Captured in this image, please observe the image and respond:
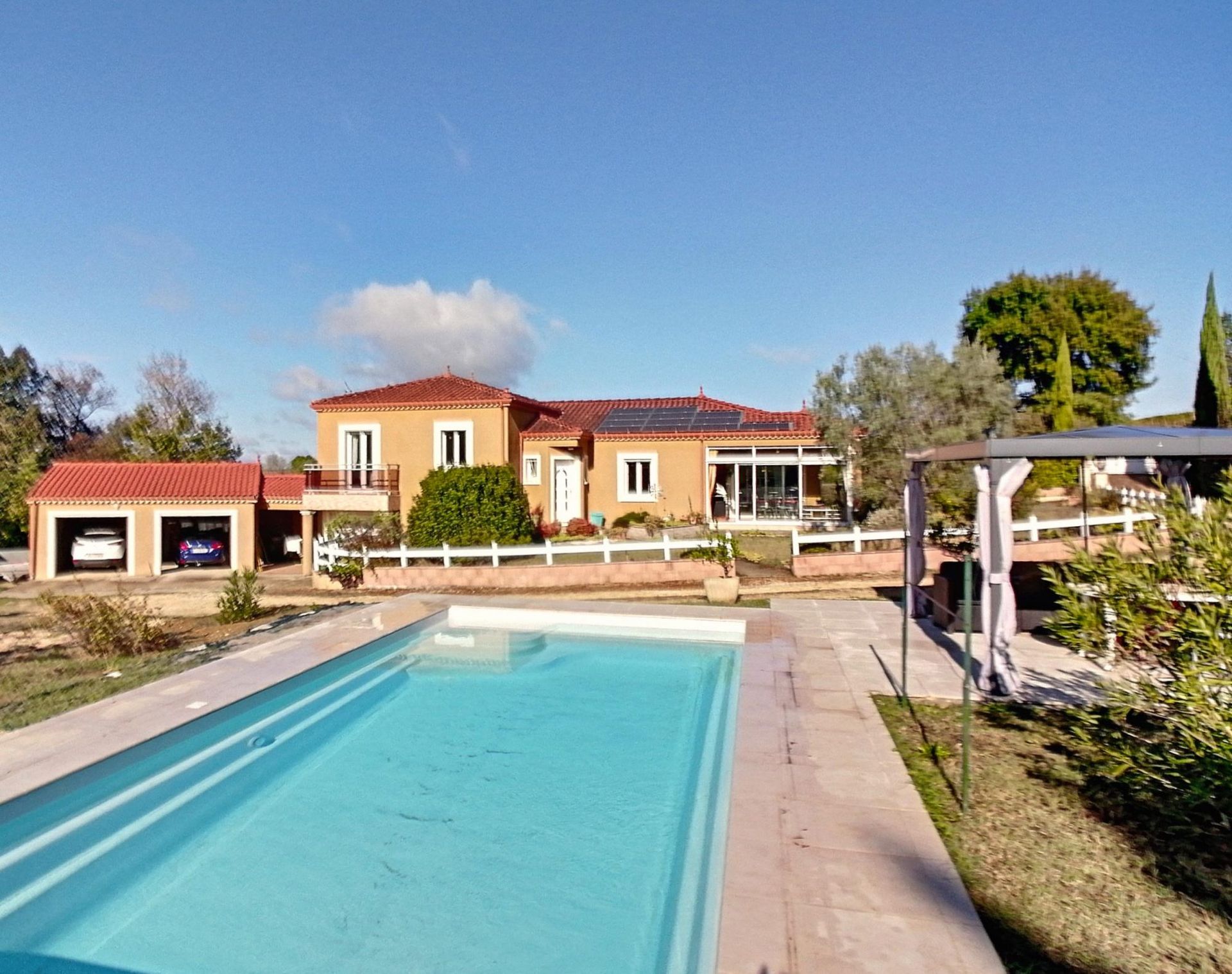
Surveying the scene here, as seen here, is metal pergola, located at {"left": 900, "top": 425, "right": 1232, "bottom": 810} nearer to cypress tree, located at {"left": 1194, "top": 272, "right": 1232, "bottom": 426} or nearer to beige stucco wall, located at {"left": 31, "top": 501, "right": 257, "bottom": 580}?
beige stucco wall, located at {"left": 31, "top": 501, "right": 257, "bottom": 580}

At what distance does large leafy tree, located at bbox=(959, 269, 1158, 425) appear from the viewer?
35.2 m

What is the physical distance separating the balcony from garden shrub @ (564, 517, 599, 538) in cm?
590

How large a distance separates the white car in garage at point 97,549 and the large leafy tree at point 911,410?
77.4 ft

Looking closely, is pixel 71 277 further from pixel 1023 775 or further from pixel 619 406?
pixel 1023 775

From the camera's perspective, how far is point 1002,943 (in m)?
3.51

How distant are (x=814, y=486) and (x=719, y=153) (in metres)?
12.7

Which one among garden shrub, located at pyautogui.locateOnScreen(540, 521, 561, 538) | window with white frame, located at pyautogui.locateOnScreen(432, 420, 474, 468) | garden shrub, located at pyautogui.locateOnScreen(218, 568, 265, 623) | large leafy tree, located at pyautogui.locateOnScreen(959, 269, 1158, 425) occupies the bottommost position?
garden shrub, located at pyautogui.locateOnScreen(218, 568, 265, 623)

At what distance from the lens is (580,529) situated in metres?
23.5

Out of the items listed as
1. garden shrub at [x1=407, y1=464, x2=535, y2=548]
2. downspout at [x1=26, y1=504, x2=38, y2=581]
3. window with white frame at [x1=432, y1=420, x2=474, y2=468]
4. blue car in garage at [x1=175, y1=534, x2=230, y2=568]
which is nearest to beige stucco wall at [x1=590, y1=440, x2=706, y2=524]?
window with white frame at [x1=432, y1=420, x2=474, y2=468]

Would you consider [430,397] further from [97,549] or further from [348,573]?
[97,549]

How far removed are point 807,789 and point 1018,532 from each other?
1325 centimetres

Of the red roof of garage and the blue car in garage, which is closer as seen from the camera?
the red roof of garage

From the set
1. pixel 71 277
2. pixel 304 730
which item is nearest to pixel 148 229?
pixel 71 277

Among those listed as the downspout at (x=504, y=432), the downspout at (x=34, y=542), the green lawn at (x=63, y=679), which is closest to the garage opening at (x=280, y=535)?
the downspout at (x=34, y=542)
